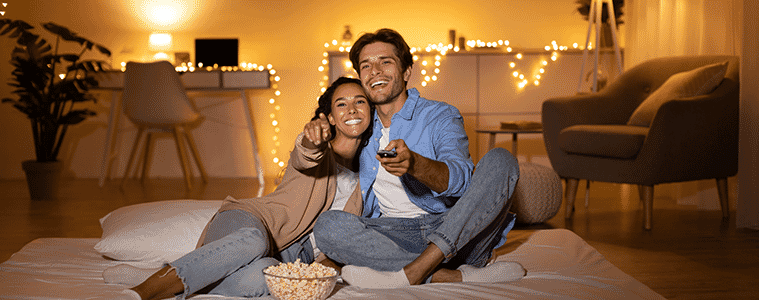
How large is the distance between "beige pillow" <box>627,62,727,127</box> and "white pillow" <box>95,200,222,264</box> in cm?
203

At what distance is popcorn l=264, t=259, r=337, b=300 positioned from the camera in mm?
1529

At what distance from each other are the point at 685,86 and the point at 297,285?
2.28 m

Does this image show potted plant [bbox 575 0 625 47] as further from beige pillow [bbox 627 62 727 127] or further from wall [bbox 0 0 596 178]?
beige pillow [bbox 627 62 727 127]

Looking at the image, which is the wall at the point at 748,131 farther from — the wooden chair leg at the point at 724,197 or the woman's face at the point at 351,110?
the woman's face at the point at 351,110

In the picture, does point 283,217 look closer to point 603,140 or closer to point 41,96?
point 603,140

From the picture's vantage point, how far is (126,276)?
1.75 metres

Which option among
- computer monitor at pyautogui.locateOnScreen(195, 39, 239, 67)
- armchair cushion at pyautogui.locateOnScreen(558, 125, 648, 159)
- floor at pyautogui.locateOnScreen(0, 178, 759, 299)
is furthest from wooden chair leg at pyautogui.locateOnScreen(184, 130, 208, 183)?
armchair cushion at pyautogui.locateOnScreen(558, 125, 648, 159)

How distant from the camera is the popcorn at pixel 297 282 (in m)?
1.53

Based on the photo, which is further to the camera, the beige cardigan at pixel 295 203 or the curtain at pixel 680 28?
the curtain at pixel 680 28

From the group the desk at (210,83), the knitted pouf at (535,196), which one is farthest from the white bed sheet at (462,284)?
the desk at (210,83)

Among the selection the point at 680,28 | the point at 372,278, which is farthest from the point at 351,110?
the point at 680,28

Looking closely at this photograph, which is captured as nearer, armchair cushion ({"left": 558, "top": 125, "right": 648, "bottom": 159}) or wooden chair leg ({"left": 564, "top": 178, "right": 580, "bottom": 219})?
armchair cushion ({"left": 558, "top": 125, "right": 648, "bottom": 159})

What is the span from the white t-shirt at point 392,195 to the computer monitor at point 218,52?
3.12 metres

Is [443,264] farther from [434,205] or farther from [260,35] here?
[260,35]
